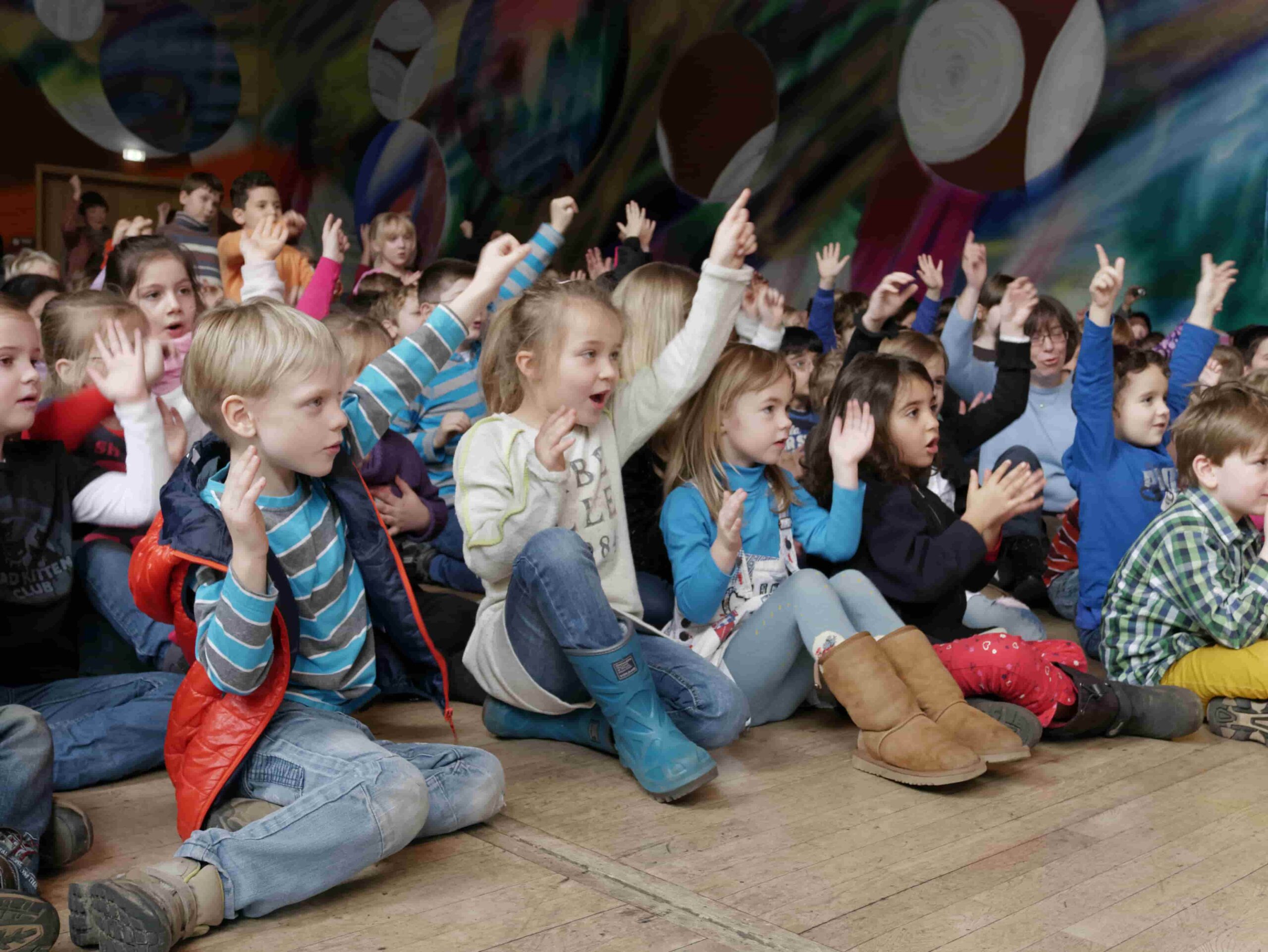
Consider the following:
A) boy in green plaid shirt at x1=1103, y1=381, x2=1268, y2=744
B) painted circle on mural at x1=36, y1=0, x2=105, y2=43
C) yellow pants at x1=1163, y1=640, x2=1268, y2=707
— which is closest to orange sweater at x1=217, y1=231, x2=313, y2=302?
boy in green plaid shirt at x1=1103, y1=381, x2=1268, y2=744

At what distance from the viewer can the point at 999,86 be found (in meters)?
7.26

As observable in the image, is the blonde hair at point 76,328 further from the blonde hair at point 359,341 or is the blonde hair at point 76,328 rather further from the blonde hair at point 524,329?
the blonde hair at point 524,329

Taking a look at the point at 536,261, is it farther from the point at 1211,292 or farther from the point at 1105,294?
the point at 1211,292

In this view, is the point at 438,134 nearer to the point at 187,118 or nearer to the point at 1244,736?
the point at 187,118

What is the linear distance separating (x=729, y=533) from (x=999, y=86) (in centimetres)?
600

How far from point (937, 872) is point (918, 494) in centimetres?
112

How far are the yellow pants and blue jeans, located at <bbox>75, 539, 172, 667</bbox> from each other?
6.81 ft

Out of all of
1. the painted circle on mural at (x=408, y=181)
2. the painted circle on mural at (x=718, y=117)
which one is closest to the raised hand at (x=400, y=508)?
→ the painted circle on mural at (x=718, y=117)

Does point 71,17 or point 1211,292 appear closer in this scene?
point 1211,292

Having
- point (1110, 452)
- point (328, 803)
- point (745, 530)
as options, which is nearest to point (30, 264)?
point (745, 530)

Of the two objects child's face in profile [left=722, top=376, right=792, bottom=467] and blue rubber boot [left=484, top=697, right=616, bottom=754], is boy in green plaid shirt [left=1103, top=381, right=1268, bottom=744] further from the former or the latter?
blue rubber boot [left=484, top=697, right=616, bottom=754]

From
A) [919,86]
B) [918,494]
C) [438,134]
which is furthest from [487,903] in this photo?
[438,134]

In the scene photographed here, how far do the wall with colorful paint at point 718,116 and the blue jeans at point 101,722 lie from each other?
19.9ft

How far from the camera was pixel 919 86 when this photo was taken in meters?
7.61
